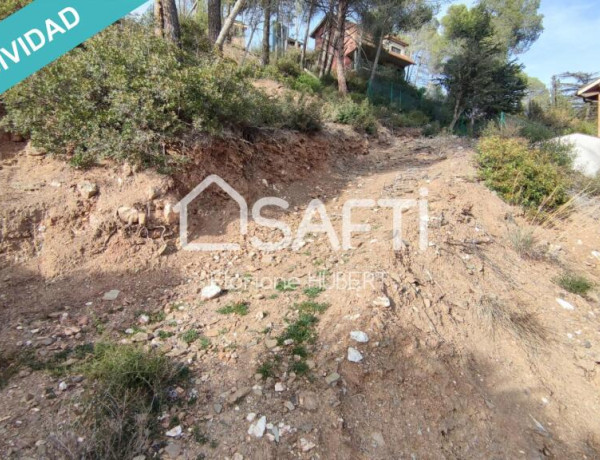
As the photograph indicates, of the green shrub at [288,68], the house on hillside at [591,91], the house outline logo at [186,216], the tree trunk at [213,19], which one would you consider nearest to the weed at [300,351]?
the house outline logo at [186,216]

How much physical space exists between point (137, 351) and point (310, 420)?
1328 mm

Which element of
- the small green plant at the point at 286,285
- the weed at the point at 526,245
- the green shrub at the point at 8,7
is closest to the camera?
the small green plant at the point at 286,285

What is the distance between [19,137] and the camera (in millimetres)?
4016

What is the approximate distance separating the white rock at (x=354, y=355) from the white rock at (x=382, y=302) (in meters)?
0.56

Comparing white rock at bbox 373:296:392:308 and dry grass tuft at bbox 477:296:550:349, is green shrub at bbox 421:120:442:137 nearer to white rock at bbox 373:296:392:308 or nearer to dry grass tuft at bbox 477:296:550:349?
dry grass tuft at bbox 477:296:550:349

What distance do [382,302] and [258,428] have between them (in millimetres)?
1534

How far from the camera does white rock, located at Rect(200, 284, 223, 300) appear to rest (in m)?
3.22

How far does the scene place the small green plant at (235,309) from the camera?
3016 millimetres

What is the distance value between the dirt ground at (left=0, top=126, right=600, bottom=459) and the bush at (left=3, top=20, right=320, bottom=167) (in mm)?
308

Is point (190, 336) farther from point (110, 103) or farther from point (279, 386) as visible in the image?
point (110, 103)

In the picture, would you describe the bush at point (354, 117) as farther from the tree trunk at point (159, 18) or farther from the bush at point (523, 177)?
the tree trunk at point (159, 18)

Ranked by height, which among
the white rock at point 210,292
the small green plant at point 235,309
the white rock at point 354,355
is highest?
the white rock at point 210,292

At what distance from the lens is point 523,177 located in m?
5.55

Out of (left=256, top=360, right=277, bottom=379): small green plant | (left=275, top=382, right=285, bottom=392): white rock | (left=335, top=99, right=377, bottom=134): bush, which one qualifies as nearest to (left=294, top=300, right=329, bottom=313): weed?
(left=256, top=360, right=277, bottom=379): small green plant
